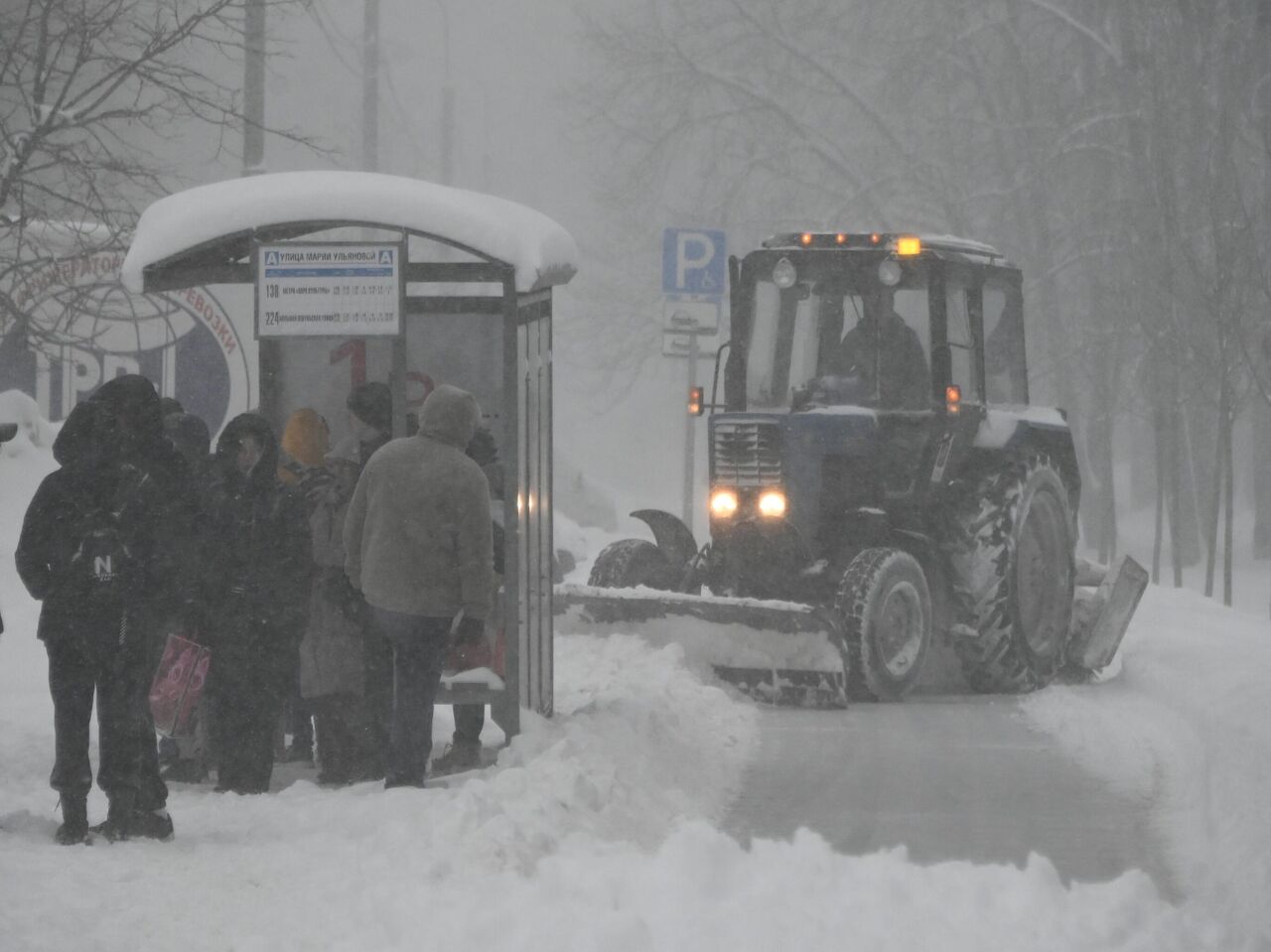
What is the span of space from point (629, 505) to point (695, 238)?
943 inches

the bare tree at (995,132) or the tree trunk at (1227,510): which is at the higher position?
the bare tree at (995,132)

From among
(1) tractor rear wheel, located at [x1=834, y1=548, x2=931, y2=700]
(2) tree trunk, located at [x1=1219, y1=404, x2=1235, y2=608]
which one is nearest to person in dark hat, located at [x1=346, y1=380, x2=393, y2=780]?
(1) tractor rear wheel, located at [x1=834, y1=548, x2=931, y2=700]

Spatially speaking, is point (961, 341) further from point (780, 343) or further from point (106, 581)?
point (106, 581)

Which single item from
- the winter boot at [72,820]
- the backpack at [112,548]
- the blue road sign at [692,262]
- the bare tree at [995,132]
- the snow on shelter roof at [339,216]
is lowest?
the winter boot at [72,820]

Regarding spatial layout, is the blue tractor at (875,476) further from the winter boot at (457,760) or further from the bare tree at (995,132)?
the bare tree at (995,132)

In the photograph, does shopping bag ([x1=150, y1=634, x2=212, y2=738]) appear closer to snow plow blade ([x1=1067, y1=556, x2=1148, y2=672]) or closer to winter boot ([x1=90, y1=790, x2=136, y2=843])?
winter boot ([x1=90, y1=790, x2=136, y2=843])

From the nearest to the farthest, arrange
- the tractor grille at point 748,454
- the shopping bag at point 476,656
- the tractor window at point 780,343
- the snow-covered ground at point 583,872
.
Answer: the snow-covered ground at point 583,872
the shopping bag at point 476,656
the tractor grille at point 748,454
the tractor window at point 780,343

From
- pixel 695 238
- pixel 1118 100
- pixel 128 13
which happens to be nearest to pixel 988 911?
pixel 128 13

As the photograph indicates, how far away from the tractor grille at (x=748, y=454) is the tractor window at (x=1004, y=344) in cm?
146

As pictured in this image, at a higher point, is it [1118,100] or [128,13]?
[1118,100]

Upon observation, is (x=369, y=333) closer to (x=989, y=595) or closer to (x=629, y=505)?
(x=989, y=595)

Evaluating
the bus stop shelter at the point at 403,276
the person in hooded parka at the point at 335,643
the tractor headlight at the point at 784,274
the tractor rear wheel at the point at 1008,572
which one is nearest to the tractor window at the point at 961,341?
the tractor rear wheel at the point at 1008,572

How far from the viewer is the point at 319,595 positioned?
8289 millimetres

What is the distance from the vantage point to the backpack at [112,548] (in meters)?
6.76
